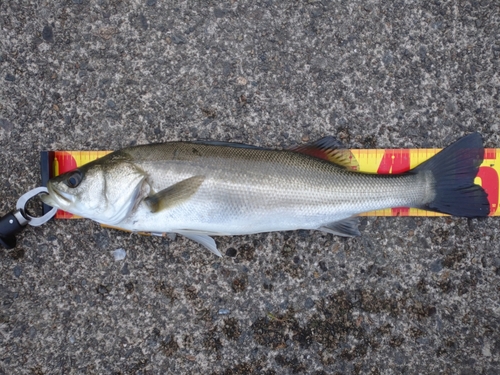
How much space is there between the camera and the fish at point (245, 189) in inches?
93.4

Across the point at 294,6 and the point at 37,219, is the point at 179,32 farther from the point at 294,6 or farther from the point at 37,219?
the point at 37,219

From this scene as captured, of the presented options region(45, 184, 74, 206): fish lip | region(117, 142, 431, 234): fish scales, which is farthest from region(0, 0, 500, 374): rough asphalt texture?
region(45, 184, 74, 206): fish lip

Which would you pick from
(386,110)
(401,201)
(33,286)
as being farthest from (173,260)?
(386,110)

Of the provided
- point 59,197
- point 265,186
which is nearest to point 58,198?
point 59,197

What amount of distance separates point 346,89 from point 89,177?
1.86 m

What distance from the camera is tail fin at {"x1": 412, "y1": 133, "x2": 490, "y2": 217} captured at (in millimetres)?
2545

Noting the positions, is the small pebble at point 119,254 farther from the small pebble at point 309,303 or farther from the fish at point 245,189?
the small pebble at point 309,303

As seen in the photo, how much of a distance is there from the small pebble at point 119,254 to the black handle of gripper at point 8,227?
64cm

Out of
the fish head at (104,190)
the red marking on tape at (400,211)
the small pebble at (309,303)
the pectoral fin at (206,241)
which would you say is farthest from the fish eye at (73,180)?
the red marking on tape at (400,211)

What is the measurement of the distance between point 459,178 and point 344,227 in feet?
2.68

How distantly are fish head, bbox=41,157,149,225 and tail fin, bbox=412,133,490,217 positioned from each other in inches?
71.7

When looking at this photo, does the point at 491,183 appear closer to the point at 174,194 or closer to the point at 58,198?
the point at 174,194

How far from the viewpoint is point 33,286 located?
278 centimetres

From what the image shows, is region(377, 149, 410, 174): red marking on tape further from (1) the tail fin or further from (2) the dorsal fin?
(2) the dorsal fin
